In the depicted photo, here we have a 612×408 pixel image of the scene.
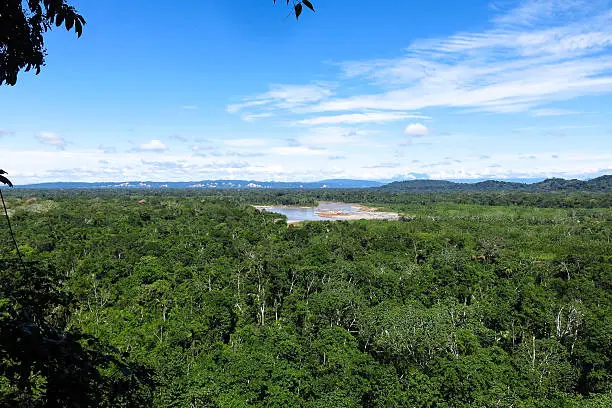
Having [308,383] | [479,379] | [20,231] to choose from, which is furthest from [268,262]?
[20,231]

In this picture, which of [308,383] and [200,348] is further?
[200,348]

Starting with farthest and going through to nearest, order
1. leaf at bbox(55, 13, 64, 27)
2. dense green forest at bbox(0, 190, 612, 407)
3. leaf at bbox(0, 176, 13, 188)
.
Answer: dense green forest at bbox(0, 190, 612, 407) < leaf at bbox(55, 13, 64, 27) < leaf at bbox(0, 176, 13, 188)

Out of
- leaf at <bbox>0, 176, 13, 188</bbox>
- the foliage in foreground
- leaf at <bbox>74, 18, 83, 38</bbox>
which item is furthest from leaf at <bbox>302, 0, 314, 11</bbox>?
the foliage in foreground

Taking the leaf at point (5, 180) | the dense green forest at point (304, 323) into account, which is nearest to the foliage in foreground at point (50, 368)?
the dense green forest at point (304, 323)

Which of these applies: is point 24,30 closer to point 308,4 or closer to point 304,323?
point 308,4

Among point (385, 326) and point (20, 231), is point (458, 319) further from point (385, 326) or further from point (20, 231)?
point (20, 231)

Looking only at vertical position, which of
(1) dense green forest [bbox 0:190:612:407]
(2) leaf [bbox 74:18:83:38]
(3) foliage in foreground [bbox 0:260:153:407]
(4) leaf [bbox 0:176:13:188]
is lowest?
(1) dense green forest [bbox 0:190:612:407]

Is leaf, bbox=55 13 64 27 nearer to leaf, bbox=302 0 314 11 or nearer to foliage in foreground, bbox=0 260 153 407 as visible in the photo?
leaf, bbox=302 0 314 11

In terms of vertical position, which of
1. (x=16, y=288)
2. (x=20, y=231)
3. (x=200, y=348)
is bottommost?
(x=200, y=348)

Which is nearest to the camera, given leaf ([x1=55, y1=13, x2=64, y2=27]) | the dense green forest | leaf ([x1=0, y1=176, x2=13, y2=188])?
leaf ([x1=0, y1=176, x2=13, y2=188])
